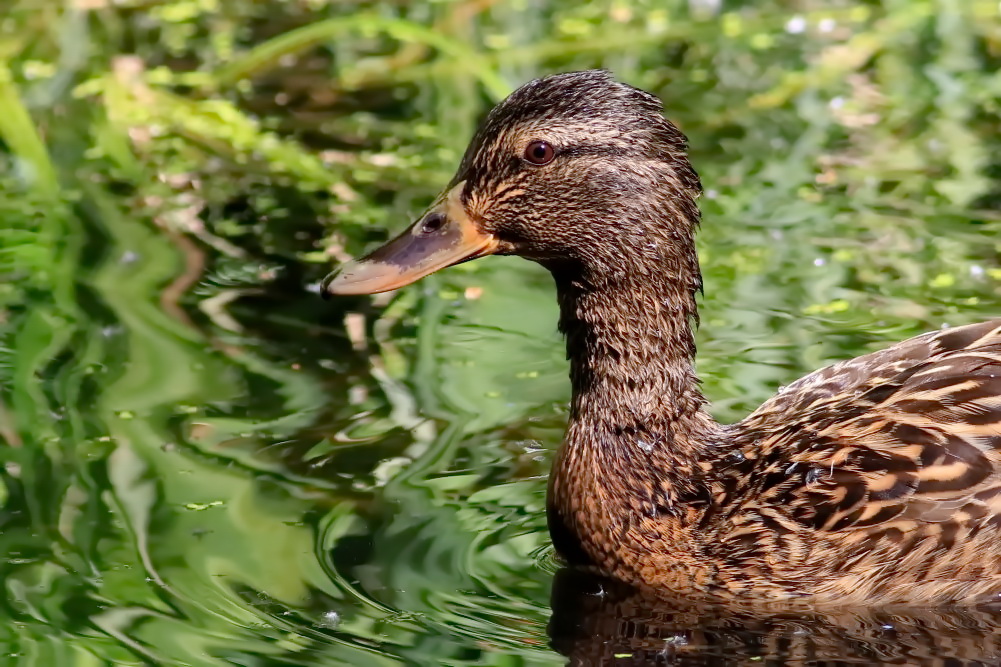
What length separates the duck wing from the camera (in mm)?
5707

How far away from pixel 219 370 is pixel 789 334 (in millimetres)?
2446

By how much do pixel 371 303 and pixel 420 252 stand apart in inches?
84.0

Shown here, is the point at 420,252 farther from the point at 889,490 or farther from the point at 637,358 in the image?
the point at 889,490

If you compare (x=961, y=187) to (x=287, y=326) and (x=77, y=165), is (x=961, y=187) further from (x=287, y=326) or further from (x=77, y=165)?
(x=77, y=165)

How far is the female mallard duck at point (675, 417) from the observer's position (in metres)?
5.75

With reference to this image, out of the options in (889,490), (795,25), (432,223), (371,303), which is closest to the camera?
(889,490)

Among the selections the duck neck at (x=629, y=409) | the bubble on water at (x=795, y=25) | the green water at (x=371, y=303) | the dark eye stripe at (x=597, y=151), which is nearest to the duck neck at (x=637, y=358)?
the duck neck at (x=629, y=409)

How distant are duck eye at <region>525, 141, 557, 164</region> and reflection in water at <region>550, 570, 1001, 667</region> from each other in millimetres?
1448

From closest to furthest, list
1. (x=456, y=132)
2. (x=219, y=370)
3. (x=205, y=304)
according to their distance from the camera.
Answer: (x=219, y=370) → (x=205, y=304) → (x=456, y=132)

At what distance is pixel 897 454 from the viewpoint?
577 cm

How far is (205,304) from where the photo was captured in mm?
7887

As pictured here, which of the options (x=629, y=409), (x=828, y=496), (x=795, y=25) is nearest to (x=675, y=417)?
(x=629, y=409)

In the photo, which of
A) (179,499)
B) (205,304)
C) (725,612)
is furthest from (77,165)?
(725,612)

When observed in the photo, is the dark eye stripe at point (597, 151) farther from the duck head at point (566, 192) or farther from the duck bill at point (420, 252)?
the duck bill at point (420, 252)
